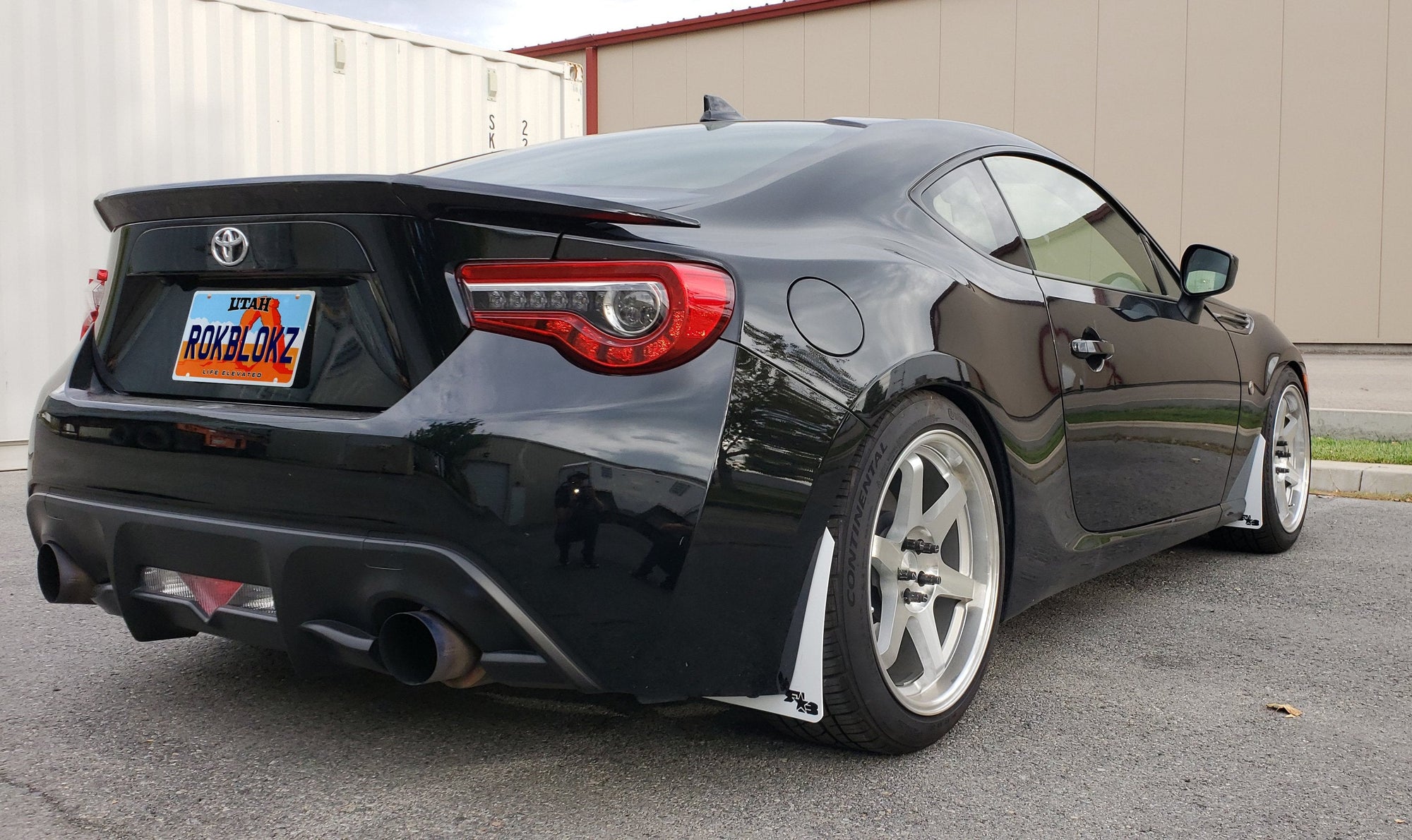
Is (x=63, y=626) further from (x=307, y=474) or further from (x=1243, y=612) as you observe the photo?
(x=1243, y=612)

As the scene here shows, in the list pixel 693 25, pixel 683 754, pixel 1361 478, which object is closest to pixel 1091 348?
pixel 683 754

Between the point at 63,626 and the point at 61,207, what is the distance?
507cm

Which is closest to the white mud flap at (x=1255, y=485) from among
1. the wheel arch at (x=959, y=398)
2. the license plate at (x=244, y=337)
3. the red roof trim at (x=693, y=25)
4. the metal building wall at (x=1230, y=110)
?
the wheel arch at (x=959, y=398)

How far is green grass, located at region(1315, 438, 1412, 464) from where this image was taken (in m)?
6.84

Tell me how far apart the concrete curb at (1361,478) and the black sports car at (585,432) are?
14.5 feet

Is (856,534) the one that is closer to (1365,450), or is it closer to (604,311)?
(604,311)

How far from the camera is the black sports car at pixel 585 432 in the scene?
194cm

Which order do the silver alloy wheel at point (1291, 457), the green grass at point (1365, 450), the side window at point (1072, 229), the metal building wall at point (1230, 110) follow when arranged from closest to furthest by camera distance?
1. the side window at point (1072, 229)
2. the silver alloy wheel at point (1291, 457)
3. the green grass at point (1365, 450)
4. the metal building wall at point (1230, 110)

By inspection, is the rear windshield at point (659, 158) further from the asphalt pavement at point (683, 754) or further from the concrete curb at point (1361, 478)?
the concrete curb at point (1361, 478)

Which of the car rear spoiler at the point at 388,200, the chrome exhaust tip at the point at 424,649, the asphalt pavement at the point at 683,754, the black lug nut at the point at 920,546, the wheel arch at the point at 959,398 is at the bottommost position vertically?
the asphalt pavement at the point at 683,754

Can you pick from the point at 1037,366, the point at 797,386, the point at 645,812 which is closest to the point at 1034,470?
the point at 1037,366

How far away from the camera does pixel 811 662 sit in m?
2.13

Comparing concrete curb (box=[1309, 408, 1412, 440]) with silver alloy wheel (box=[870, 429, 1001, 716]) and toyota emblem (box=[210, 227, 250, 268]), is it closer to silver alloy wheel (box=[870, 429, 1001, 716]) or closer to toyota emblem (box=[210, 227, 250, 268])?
silver alloy wheel (box=[870, 429, 1001, 716])

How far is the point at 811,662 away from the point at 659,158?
124cm
